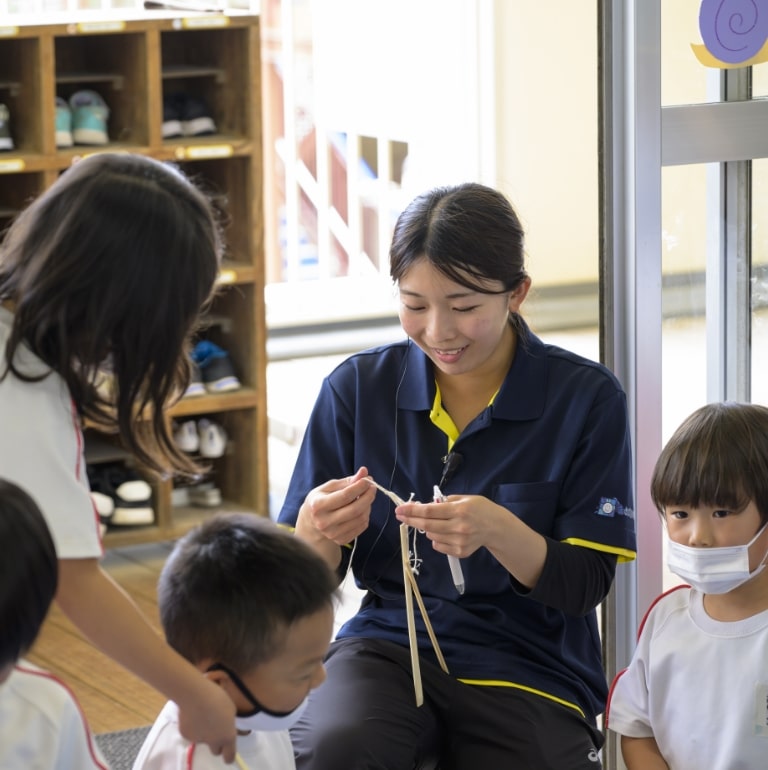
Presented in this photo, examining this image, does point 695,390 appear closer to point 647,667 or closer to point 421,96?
point 647,667

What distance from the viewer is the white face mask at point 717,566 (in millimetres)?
1708

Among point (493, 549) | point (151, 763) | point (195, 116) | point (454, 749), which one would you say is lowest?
point (454, 749)

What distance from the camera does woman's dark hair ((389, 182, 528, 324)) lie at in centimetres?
178

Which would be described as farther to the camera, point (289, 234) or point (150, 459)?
point (289, 234)

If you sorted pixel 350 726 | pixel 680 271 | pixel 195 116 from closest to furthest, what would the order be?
pixel 350 726 → pixel 680 271 → pixel 195 116

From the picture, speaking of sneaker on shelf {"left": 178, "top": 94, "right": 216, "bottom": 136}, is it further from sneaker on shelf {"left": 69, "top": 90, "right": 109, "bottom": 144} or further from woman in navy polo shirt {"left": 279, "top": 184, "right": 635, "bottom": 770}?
woman in navy polo shirt {"left": 279, "top": 184, "right": 635, "bottom": 770}

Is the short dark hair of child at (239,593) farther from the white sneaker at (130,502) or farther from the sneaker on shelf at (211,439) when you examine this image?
the sneaker on shelf at (211,439)

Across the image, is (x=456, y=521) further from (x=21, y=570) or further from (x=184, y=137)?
(x=184, y=137)

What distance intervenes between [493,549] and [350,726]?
29 centimetres

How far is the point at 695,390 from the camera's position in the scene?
2.21m

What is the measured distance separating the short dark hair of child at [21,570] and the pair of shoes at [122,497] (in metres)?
2.59

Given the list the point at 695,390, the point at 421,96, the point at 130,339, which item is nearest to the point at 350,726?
the point at 130,339

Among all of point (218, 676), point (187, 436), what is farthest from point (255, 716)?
point (187, 436)

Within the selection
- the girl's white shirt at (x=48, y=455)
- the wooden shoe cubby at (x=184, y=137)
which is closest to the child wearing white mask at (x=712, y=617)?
the girl's white shirt at (x=48, y=455)
